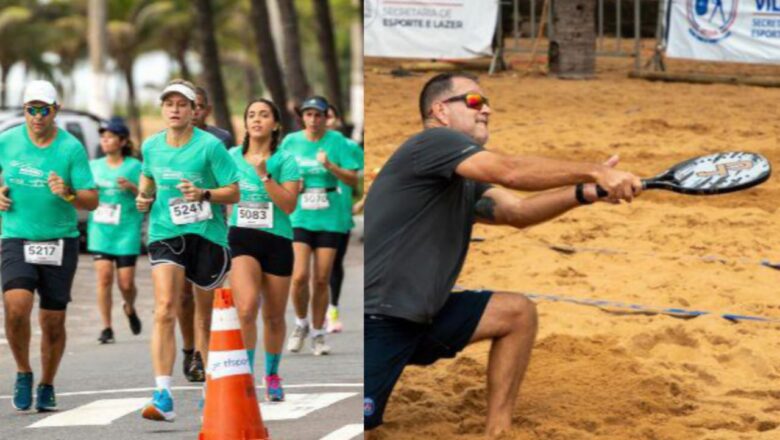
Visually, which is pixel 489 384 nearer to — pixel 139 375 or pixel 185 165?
pixel 185 165

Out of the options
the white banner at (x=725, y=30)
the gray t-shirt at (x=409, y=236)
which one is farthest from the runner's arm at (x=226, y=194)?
the white banner at (x=725, y=30)

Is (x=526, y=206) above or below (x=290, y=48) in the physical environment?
above

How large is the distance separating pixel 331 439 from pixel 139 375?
3490 millimetres

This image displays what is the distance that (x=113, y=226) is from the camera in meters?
15.2

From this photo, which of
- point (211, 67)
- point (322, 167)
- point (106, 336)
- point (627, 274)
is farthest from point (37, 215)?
point (211, 67)

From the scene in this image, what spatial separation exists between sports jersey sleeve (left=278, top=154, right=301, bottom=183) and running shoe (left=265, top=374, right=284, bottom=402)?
3.70 ft

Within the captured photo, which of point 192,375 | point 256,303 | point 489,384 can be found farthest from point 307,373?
point 489,384

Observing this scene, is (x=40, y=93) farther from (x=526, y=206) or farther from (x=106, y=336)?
(x=106, y=336)

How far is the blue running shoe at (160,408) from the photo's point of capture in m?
9.60

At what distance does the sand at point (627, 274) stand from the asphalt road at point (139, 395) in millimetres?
482

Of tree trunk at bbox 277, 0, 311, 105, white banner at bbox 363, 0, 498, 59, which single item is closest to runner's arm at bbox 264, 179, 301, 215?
white banner at bbox 363, 0, 498, 59

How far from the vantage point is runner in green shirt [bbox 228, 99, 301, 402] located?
35.6 ft

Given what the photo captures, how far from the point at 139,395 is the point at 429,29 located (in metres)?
13.6

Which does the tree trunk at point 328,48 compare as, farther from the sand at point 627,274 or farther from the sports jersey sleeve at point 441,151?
the sports jersey sleeve at point 441,151
